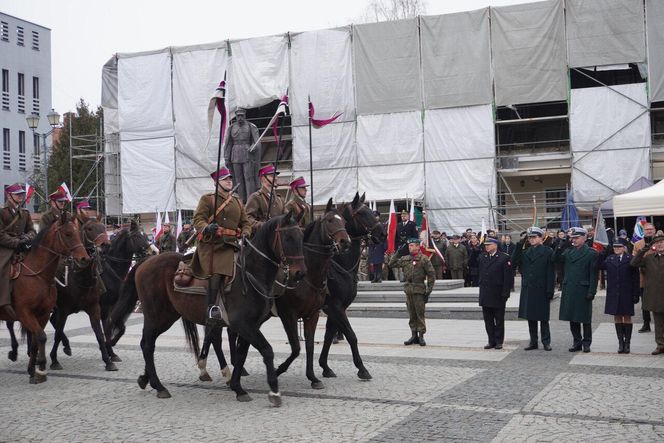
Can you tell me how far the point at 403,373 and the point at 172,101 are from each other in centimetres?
2745

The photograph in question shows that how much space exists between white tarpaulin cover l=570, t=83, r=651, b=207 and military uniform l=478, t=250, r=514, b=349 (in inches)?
676

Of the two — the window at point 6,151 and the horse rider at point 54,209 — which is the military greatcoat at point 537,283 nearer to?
the horse rider at point 54,209

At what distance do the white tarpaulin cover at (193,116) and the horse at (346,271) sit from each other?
24432 mm

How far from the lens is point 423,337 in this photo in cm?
1366

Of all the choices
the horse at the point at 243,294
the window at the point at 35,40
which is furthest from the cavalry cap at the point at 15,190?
the window at the point at 35,40

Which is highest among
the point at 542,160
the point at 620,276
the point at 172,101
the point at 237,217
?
the point at 172,101

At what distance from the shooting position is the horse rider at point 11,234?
33.1ft

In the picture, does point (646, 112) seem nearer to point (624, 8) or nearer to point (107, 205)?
point (624, 8)

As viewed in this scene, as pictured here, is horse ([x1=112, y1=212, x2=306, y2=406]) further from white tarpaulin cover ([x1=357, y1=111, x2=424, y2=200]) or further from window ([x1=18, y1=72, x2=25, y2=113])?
window ([x1=18, y1=72, x2=25, y2=113])

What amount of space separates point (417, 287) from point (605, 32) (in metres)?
19.8

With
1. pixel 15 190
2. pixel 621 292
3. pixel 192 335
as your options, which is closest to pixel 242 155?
pixel 15 190

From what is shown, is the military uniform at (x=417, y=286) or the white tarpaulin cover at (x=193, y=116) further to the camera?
the white tarpaulin cover at (x=193, y=116)

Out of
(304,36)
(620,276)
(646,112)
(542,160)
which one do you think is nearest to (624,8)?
(646,112)

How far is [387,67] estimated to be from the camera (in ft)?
103
